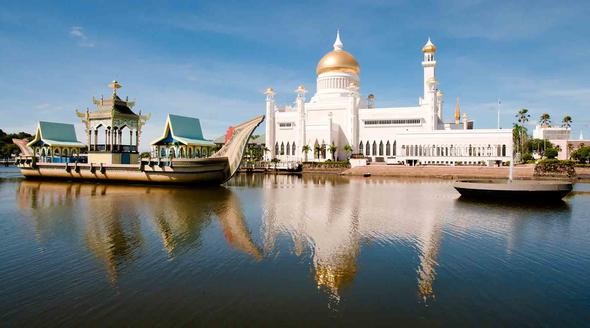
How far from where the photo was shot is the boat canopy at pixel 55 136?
143 ft

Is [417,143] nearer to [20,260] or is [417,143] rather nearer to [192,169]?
[192,169]

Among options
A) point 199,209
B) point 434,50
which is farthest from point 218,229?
point 434,50

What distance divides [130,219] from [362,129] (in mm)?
54101

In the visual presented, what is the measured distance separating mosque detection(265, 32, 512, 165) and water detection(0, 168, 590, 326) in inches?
1627

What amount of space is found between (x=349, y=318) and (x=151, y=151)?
34037 mm

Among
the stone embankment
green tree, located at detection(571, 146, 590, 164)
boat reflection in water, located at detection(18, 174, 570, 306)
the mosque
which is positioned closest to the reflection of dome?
the mosque

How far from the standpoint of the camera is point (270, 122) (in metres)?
69.6

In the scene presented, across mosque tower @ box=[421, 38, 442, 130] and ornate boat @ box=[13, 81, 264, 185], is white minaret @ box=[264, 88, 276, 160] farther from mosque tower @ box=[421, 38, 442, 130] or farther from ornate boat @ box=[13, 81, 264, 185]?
ornate boat @ box=[13, 81, 264, 185]

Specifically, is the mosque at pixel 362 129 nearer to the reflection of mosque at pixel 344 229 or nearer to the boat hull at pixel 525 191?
the boat hull at pixel 525 191

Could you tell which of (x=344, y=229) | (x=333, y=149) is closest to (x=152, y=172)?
(x=344, y=229)

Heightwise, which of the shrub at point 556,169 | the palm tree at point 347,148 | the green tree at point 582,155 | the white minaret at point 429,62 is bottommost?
the shrub at point 556,169

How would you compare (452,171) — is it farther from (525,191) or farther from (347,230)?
(347,230)

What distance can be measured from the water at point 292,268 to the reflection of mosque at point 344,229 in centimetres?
6

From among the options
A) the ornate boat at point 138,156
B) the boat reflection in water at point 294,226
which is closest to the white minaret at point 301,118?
the ornate boat at point 138,156
